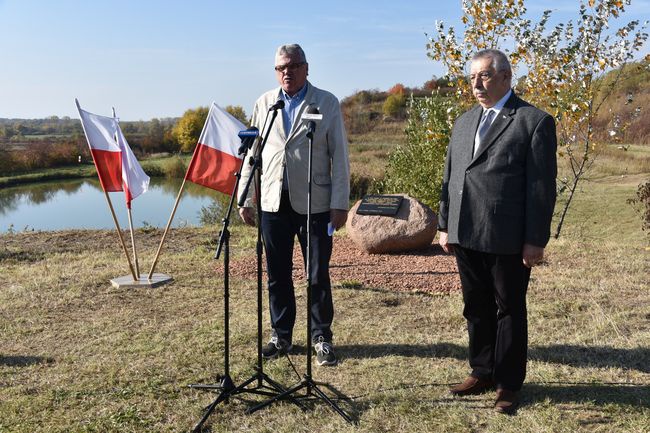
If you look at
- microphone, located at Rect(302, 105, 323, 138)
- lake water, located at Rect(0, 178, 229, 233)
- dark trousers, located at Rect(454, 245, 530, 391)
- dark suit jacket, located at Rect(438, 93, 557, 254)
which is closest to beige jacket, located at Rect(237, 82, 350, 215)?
microphone, located at Rect(302, 105, 323, 138)

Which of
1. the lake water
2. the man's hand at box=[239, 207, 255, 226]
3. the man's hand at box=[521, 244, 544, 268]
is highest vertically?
the man's hand at box=[239, 207, 255, 226]

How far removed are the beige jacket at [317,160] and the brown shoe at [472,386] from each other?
1347 mm

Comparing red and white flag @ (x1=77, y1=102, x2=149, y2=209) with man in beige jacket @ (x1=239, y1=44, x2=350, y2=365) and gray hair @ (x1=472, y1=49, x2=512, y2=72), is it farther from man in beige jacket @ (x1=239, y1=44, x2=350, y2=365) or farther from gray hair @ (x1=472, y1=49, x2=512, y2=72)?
gray hair @ (x1=472, y1=49, x2=512, y2=72)

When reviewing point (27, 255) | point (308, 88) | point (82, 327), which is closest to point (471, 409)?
point (308, 88)

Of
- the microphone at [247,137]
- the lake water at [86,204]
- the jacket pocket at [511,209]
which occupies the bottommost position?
the lake water at [86,204]

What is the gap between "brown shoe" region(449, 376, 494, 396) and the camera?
3807 mm

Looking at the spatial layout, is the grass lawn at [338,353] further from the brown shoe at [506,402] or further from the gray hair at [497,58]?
the gray hair at [497,58]

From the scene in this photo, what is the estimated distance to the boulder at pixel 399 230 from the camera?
26.3ft

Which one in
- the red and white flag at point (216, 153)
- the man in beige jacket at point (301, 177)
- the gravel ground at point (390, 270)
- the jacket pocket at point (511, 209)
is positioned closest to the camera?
the jacket pocket at point (511, 209)

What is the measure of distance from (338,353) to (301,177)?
1407 mm

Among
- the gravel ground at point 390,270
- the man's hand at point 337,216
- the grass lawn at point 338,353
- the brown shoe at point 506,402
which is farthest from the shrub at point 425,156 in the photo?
the brown shoe at point 506,402

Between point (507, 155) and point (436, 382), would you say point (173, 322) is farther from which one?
point (507, 155)

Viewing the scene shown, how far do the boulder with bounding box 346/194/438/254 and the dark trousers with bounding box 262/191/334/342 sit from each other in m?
3.69

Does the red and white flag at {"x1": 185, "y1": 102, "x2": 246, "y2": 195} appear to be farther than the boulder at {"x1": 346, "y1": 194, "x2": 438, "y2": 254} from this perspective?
No
